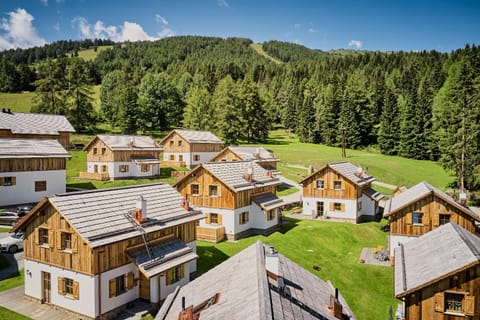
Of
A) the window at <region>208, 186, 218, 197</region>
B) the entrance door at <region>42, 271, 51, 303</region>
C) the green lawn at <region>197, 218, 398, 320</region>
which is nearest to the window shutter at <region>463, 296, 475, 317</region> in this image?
the green lawn at <region>197, 218, 398, 320</region>

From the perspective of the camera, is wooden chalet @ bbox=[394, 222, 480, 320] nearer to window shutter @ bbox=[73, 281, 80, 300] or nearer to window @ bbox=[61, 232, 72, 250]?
window shutter @ bbox=[73, 281, 80, 300]

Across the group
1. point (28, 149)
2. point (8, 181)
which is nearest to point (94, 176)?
point (28, 149)

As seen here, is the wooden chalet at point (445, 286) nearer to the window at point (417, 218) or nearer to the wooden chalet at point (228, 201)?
the window at point (417, 218)

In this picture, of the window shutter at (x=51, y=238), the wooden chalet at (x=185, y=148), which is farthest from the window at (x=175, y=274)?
the wooden chalet at (x=185, y=148)

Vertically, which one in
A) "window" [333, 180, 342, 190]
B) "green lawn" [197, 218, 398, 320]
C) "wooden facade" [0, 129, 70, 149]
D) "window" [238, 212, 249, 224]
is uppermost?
"wooden facade" [0, 129, 70, 149]

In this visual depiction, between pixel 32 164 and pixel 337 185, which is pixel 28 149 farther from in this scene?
pixel 337 185

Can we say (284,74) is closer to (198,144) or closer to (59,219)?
(198,144)
